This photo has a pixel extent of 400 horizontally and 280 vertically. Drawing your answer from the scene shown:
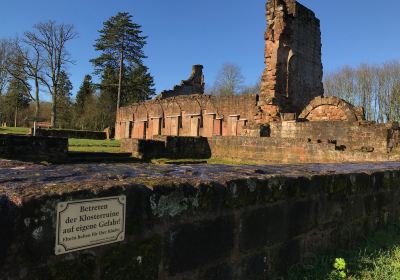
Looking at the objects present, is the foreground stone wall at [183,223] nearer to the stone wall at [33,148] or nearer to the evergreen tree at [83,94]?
the stone wall at [33,148]

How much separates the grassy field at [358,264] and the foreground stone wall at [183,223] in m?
0.12

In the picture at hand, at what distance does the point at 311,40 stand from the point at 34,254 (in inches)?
1196

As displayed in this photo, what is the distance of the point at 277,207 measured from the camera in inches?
130

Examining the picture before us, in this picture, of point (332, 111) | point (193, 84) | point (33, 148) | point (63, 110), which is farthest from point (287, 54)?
point (63, 110)

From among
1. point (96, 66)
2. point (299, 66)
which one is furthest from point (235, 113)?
point (96, 66)

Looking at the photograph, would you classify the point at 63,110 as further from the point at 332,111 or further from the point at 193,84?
the point at 332,111

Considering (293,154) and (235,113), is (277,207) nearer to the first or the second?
(293,154)

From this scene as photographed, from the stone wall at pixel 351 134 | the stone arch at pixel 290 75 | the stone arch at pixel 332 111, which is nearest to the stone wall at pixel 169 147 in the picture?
the stone wall at pixel 351 134

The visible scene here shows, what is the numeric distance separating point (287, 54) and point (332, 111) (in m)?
8.21

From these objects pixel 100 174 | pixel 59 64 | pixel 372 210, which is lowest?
pixel 372 210

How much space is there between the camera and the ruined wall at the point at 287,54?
26.7m

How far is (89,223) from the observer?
2023 millimetres

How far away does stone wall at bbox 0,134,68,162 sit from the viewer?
A: 14.6 m

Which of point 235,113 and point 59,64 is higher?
point 59,64
